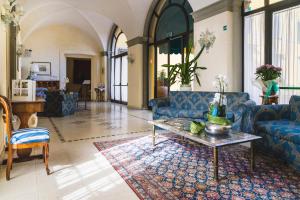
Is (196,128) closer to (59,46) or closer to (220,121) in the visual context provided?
(220,121)

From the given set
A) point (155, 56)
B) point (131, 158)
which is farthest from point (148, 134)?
point (155, 56)

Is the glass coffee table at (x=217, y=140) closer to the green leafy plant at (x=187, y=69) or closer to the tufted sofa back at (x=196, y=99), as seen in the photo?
the tufted sofa back at (x=196, y=99)

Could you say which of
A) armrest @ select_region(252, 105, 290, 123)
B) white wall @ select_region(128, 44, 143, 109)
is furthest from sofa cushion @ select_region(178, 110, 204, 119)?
white wall @ select_region(128, 44, 143, 109)

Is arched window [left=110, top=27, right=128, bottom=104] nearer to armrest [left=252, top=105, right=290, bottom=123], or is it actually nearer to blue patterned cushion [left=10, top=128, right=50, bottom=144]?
armrest [left=252, top=105, right=290, bottom=123]

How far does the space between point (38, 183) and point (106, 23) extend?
10324mm

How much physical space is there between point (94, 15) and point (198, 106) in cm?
825

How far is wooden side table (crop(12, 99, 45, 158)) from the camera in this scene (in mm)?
2784

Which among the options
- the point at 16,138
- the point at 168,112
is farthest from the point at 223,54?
the point at 16,138

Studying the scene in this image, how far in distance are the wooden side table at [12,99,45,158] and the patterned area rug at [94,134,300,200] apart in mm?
1009

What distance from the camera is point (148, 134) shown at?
4199 mm

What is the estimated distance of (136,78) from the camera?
8602 mm

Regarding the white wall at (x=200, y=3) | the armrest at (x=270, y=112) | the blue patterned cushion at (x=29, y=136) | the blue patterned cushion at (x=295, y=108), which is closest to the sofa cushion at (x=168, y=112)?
the armrest at (x=270, y=112)

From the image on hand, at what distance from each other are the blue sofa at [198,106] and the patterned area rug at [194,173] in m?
0.48

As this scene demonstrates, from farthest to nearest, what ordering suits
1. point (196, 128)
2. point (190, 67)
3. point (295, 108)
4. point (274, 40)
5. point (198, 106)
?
point (190, 67) < point (198, 106) < point (274, 40) < point (295, 108) < point (196, 128)
